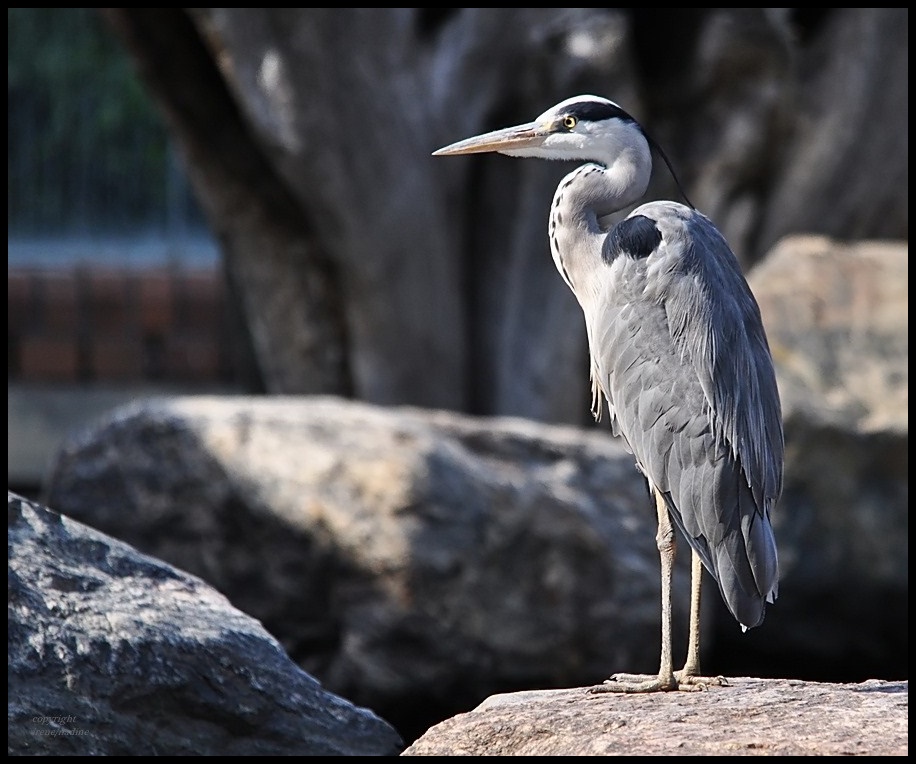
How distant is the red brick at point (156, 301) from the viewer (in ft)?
23.8

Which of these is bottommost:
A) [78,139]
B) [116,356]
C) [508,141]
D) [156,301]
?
[116,356]

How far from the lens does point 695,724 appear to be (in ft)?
7.44

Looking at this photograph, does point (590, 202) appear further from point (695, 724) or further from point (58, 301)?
point (58, 301)

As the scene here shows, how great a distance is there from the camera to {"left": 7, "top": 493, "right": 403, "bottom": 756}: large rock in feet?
8.64

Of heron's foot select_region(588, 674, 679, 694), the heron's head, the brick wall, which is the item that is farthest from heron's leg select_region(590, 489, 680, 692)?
the brick wall

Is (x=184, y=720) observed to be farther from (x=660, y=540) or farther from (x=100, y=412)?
(x=100, y=412)

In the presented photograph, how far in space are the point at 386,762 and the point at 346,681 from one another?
44.1 inches

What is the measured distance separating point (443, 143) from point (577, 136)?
2.59 metres

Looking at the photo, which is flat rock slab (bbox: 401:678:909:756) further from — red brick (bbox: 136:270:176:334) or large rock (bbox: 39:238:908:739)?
red brick (bbox: 136:270:176:334)

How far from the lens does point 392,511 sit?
13.2 feet

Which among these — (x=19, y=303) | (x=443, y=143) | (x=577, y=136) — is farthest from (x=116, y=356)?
(x=577, y=136)

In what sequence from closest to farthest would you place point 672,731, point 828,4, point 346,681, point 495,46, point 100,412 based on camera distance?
point 672,731, point 346,681, point 495,46, point 828,4, point 100,412

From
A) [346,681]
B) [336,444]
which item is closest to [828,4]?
[336,444]

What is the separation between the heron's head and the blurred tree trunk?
2289 mm
